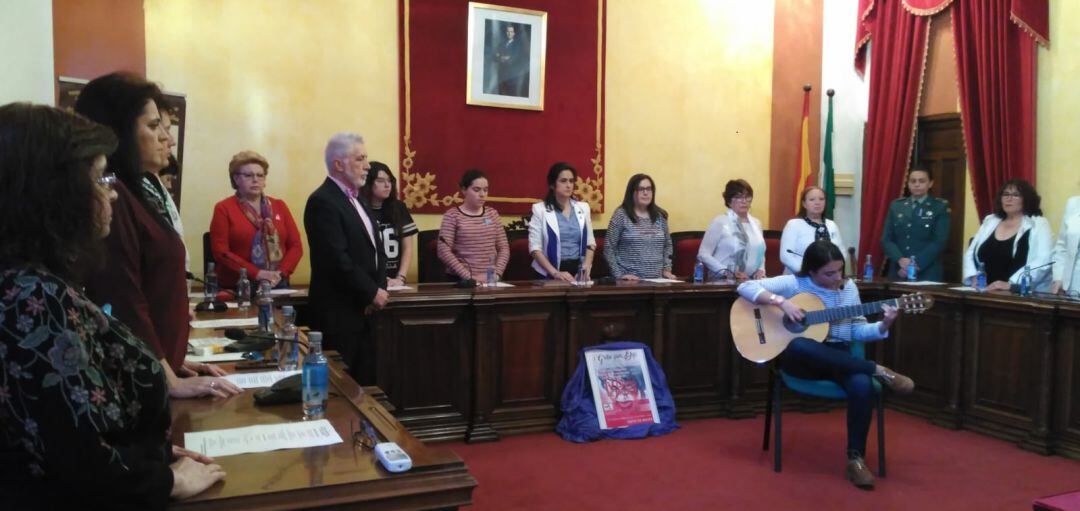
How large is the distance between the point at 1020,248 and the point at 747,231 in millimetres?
1606

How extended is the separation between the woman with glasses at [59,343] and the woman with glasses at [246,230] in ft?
10.5

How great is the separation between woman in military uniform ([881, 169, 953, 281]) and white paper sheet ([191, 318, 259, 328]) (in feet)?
14.3

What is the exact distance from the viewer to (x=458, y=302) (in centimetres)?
431

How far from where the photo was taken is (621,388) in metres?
4.49

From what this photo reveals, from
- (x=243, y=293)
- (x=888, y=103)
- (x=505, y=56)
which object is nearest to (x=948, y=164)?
(x=888, y=103)

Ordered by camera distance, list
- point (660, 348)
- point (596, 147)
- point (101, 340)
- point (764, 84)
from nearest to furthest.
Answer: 1. point (101, 340)
2. point (660, 348)
3. point (596, 147)
4. point (764, 84)

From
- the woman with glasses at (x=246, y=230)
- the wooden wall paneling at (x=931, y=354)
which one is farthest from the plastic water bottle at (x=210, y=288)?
the wooden wall paneling at (x=931, y=354)

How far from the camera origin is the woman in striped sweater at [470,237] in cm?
485

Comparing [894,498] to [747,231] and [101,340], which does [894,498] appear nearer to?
[747,231]

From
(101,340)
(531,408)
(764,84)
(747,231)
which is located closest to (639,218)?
(747,231)

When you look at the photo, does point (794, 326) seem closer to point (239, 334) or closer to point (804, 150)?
point (239, 334)

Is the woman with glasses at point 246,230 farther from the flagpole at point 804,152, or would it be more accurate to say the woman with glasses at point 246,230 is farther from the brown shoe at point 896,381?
the flagpole at point 804,152

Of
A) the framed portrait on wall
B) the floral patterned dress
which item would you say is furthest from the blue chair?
the framed portrait on wall

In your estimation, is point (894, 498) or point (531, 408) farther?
point (531, 408)
